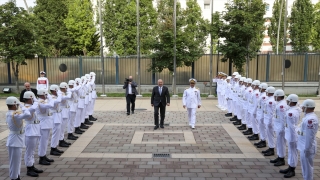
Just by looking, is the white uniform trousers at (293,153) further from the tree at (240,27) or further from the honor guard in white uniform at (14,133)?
the tree at (240,27)

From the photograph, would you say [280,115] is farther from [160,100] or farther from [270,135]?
[160,100]

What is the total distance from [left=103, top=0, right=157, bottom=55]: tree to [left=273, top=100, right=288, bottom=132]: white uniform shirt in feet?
64.6

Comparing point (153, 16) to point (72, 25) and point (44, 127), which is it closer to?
point (72, 25)

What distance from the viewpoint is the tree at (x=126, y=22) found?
2669 cm

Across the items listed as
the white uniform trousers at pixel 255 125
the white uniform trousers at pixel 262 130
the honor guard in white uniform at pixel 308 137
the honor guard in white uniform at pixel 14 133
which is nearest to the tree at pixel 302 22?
the white uniform trousers at pixel 255 125

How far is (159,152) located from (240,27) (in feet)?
42.2

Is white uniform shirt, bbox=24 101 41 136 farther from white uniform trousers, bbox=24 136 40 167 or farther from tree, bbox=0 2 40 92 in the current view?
tree, bbox=0 2 40 92

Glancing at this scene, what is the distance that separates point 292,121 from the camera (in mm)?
6406

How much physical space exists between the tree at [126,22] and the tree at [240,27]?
845 cm

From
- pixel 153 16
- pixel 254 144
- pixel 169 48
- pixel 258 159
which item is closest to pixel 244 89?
pixel 254 144

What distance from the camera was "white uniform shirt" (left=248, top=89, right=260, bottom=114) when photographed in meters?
9.56

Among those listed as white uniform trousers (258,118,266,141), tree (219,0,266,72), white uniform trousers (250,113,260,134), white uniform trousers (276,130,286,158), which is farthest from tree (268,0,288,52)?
white uniform trousers (276,130,286,158)

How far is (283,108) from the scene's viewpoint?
710 cm

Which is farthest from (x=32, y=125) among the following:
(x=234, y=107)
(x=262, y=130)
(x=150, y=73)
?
(x=150, y=73)
